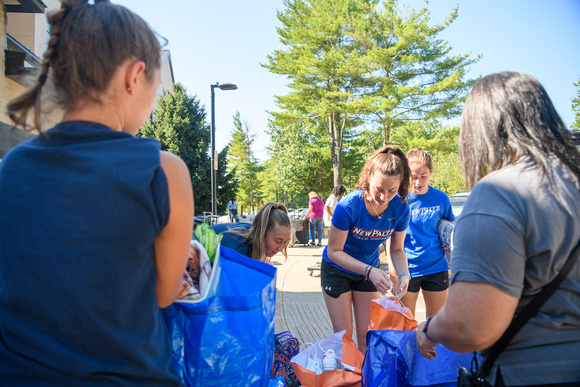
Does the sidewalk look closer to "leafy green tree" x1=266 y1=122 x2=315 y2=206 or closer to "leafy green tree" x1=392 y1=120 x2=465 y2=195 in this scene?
"leafy green tree" x1=392 y1=120 x2=465 y2=195

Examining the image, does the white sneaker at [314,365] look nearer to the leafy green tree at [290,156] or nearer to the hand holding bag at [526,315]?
the hand holding bag at [526,315]

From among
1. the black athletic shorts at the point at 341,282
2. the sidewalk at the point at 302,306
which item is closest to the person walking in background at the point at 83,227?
the black athletic shorts at the point at 341,282

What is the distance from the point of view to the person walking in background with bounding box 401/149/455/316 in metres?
3.59

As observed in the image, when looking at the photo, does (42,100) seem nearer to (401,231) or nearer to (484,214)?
(484,214)

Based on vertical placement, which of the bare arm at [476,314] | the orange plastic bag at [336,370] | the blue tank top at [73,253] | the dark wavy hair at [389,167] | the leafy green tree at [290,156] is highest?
the leafy green tree at [290,156]

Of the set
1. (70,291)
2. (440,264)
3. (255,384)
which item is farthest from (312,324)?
(70,291)

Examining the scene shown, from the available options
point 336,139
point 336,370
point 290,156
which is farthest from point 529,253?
point 290,156

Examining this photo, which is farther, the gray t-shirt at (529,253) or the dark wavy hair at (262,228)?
the dark wavy hair at (262,228)

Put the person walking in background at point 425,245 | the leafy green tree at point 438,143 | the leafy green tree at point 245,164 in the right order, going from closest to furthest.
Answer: the person walking in background at point 425,245, the leafy green tree at point 438,143, the leafy green tree at point 245,164

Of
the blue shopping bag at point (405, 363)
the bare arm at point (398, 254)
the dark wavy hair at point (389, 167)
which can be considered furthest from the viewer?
the bare arm at point (398, 254)

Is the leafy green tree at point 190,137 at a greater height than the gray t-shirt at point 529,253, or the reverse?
the leafy green tree at point 190,137

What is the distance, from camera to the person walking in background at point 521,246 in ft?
3.66

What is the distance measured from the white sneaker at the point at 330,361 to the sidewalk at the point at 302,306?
2090 millimetres

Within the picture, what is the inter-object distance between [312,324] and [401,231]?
243 centimetres
